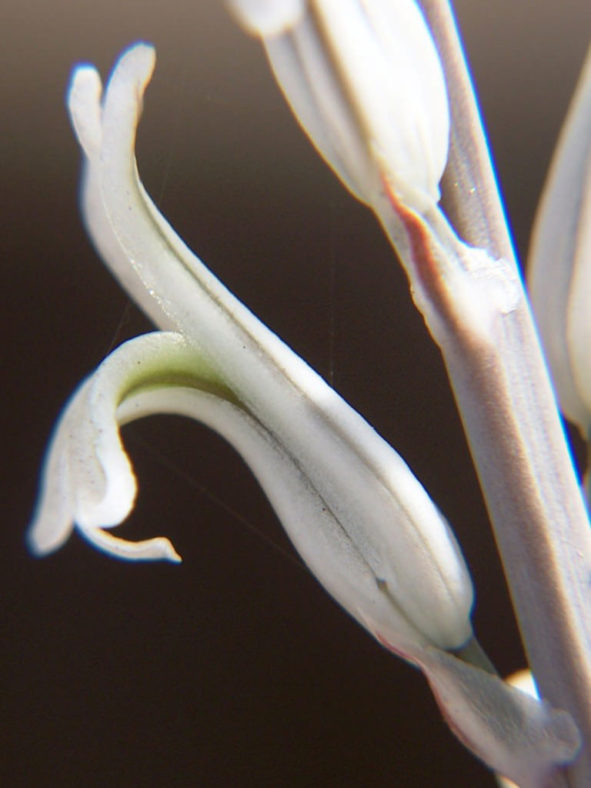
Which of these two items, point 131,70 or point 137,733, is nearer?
point 131,70

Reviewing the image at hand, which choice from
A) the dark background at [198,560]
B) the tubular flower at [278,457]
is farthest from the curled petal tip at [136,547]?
the dark background at [198,560]

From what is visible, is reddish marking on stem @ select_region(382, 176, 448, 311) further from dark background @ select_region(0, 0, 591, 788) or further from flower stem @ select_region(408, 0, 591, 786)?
dark background @ select_region(0, 0, 591, 788)

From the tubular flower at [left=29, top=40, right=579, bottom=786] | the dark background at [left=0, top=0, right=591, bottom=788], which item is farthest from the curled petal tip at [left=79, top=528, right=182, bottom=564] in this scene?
the dark background at [left=0, top=0, right=591, bottom=788]

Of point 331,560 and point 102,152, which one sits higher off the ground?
point 102,152

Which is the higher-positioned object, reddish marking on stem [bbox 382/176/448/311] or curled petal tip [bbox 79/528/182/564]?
reddish marking on stem [bbox 382/176/448/311]

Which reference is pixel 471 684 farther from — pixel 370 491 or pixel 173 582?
pixel 173 582

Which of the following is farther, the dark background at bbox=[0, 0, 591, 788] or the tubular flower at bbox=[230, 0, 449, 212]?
the dark background at bbox=[0, 0, 591, 788]

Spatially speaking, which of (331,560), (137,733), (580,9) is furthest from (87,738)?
(580,9)

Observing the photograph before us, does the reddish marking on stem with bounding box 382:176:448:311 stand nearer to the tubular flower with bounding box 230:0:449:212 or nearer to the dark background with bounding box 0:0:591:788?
the tubular flower with bounding box 230:0:449:212

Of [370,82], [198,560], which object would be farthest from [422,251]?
[198,560]
